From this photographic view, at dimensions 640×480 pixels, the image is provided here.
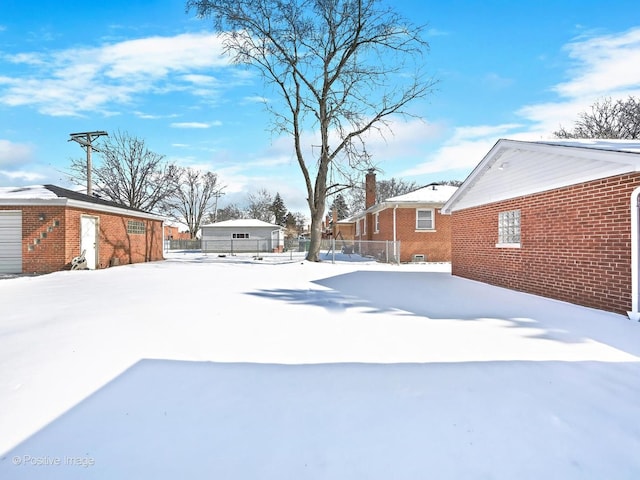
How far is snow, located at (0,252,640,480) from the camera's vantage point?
7.24 feet

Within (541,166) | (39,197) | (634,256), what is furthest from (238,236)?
(634,256)

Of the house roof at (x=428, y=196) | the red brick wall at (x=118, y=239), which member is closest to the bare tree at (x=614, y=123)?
the house roof at (x=428, y=196)

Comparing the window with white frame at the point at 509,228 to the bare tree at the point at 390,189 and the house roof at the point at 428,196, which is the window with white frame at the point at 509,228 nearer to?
the house roof at the point at 428,196

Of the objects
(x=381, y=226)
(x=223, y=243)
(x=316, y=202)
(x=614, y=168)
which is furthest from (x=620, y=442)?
(x=223, y=243)

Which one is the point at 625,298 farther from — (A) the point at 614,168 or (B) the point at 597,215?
(A) the point at 614,168

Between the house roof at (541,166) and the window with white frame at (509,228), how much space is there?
0.49 metres

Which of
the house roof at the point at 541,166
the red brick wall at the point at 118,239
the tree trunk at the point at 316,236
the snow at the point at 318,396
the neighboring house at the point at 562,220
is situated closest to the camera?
the snow at the point at 318,396

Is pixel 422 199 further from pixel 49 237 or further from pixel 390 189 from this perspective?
pixel 390 189

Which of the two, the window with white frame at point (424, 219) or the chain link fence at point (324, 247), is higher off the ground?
the window with white frame at point (424, 219)

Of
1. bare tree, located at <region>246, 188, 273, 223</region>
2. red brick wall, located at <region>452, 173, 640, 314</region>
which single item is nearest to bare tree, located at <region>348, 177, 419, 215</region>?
bare tree, located at <region>246, 188, 273, 223</region>

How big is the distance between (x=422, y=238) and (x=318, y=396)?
58.8 ft

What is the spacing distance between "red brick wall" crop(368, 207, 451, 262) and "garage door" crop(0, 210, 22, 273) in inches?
666

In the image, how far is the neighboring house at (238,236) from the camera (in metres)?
34.1

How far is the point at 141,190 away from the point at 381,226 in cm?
2700
